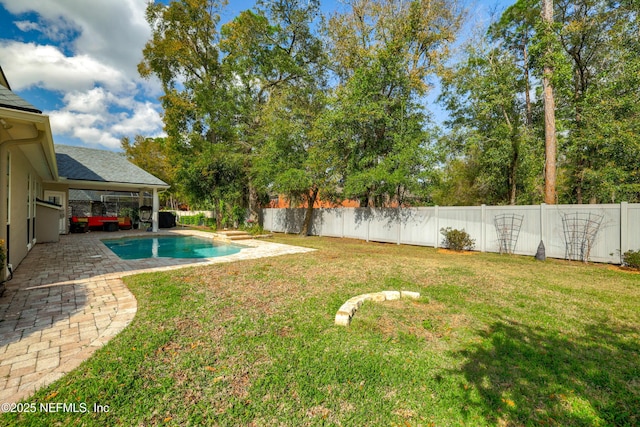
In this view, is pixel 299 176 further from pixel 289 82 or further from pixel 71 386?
pixel 71 386

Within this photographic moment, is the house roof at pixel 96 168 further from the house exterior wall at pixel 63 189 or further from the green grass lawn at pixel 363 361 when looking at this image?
A: the green grass lawn at pixel 363 361

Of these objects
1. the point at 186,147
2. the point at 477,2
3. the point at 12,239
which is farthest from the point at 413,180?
the point at 186,147

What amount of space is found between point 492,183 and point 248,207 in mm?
16375

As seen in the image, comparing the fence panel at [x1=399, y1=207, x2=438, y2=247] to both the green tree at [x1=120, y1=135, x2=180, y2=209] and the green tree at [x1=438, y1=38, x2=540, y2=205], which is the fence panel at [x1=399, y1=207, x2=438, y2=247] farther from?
the green tree at [x1=120, y1=135, x2=180, y2=209]

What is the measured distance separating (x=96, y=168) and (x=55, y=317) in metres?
15.9

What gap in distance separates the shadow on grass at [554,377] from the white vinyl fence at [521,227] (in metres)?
5.87

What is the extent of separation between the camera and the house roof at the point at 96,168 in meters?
14.5

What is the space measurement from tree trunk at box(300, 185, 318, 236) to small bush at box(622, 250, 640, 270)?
1129 centimetres

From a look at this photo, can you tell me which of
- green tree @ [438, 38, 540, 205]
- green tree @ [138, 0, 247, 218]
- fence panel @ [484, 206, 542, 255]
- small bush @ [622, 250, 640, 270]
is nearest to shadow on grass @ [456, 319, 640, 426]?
small bush @ [622, 250, 640, 270]

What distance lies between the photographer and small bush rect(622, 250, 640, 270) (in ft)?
22.8

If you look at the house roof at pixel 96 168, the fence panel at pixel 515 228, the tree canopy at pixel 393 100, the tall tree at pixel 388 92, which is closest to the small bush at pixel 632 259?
the fence panel at pixel 515 228

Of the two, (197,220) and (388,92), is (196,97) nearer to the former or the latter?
(197,220)

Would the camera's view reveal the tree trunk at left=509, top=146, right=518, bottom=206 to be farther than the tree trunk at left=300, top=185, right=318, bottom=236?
No

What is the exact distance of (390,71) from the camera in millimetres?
12797
